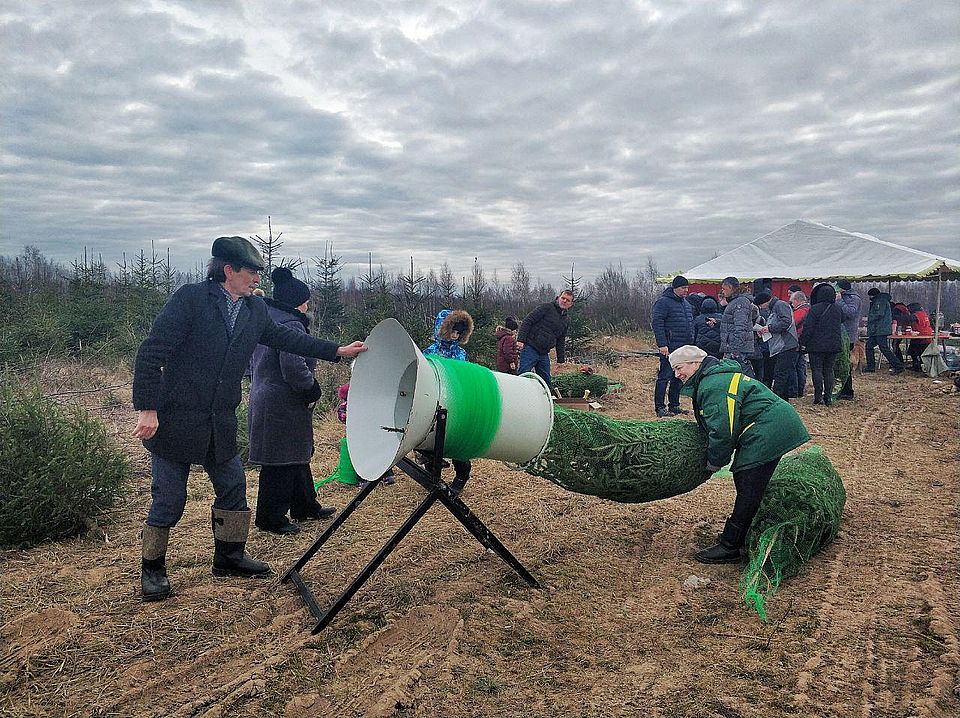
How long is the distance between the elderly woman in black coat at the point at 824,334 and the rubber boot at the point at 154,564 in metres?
8.87

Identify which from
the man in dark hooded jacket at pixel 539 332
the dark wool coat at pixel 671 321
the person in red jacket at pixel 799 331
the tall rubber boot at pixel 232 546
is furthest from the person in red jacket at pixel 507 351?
the tall rubber boot at pixel 232 546

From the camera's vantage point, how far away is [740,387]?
3.77 meters

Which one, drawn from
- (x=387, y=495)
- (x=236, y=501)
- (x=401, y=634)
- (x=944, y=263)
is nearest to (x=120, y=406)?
(x=387, y=495)

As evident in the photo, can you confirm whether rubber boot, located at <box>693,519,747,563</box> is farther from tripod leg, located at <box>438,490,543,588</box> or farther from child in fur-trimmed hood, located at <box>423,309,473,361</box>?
child in fur-trimmed hood, located at <box>423,309,473,361</box>

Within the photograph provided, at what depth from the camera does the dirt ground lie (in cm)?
262

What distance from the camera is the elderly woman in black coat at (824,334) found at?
9086 millimetres

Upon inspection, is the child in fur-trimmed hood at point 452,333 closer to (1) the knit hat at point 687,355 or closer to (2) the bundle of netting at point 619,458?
(2) the bundle of netting at point 619,458

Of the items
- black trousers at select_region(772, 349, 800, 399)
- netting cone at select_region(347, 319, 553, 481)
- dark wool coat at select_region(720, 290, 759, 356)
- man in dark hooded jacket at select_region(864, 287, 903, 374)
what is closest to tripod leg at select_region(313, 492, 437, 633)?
netting cone at select_region(347, 319, 553, 481)

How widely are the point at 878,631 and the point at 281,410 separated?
3.66 meters

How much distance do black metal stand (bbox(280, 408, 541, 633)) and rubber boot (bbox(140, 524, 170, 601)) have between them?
63 cm

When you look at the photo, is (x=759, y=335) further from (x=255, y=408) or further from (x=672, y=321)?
(x=255, y=408)

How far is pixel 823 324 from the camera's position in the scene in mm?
9117

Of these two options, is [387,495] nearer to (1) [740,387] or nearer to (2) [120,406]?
(1) [740,387]

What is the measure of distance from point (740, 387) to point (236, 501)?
303cm
